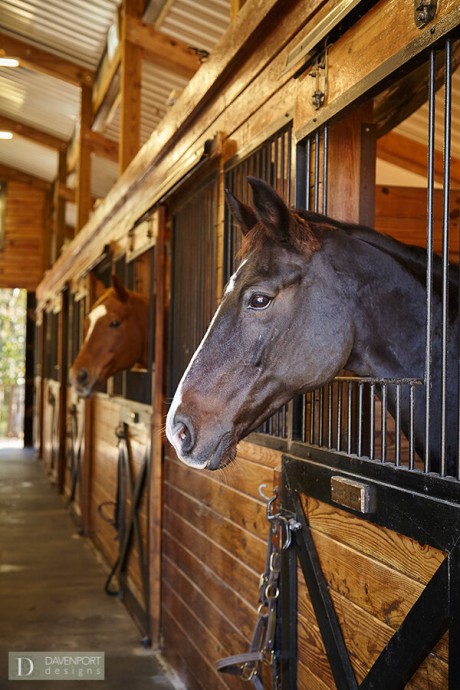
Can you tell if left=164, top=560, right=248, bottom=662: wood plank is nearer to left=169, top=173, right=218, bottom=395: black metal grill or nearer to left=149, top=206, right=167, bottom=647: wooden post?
left=149, top=206, right=167, bottom=647: wooden post

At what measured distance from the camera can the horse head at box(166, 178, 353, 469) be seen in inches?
61.2

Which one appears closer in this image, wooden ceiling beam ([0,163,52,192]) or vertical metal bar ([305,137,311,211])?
vertical metal bar ([305,137,311,211])

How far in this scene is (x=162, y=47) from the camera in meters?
5.21

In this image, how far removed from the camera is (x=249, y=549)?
236 centimetres

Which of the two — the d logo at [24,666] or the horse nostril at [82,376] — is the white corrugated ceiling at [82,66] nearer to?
the horse nostril at [82,376]

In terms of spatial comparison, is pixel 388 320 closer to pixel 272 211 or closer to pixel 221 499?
pixel 272 211

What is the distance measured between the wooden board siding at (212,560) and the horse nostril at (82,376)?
1297mm

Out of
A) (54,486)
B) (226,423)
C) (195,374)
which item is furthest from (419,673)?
(54,486)

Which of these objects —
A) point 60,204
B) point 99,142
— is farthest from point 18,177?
point 99,142

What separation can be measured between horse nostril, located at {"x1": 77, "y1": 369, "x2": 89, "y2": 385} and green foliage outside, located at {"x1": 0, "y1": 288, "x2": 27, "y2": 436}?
1143cm

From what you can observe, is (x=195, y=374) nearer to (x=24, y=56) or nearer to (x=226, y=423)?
(x=226, y=423)

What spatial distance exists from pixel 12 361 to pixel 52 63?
10.6 m

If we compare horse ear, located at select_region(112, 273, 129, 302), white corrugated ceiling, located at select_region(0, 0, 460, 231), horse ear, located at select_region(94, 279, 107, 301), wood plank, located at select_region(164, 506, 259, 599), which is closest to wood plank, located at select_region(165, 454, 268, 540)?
wood plank, located at select_region(164, 506, 259, 599)

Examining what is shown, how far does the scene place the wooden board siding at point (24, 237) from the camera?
45.5ft
